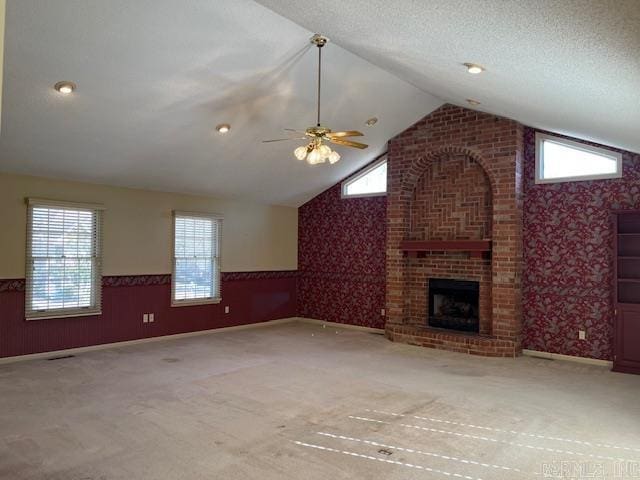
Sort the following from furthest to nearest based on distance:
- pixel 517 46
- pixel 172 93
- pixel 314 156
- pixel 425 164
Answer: pixel 425 164 → pixel 172 93 → pixel 314 156 → pixel 517 46

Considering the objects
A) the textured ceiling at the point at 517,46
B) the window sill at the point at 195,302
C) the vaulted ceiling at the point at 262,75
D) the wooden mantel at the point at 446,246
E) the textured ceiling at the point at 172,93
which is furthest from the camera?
the window sill at the point at 195,302

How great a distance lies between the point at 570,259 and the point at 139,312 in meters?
6.20

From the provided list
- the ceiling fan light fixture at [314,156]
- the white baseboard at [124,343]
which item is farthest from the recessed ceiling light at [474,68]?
the white baseboard at [124,343]

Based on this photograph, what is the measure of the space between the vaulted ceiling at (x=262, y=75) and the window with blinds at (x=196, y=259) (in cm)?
75

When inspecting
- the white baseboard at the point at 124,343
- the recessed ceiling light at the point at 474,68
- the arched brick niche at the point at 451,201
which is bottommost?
the white baseboard at the point at 124,343

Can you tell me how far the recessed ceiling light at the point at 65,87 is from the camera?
4.45 meters

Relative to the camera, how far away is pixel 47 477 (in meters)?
3.01

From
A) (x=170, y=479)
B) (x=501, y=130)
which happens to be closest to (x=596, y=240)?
(x=501, y=130)

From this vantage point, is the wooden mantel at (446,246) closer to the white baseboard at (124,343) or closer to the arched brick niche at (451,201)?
the arched brick niche at (451,201)

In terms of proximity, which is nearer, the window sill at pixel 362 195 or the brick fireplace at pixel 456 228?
the brick fireplace at pixel 456 228

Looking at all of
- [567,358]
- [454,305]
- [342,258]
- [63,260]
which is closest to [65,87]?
[63,260]

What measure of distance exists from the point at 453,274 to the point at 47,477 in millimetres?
5838

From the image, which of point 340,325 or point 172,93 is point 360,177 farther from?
point 172,93

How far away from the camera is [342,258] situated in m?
8.84
